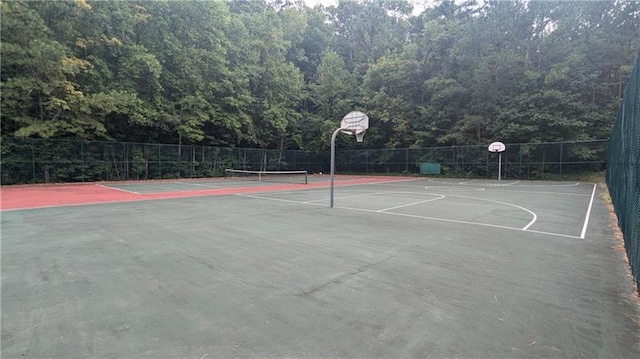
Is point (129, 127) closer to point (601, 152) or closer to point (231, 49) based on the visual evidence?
point (231, 49)

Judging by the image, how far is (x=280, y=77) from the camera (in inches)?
1291

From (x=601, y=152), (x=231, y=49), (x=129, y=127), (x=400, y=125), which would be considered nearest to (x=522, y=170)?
(x=601, y=152)

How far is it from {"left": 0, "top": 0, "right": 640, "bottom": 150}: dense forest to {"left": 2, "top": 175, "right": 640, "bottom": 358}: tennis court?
16.3 meters

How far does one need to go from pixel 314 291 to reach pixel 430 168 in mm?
28050

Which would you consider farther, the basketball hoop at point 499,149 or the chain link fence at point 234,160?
the basketball hoop at point 499,149

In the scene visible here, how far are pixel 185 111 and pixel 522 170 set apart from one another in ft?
83.7

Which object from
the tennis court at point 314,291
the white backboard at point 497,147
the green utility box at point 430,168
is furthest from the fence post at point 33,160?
the white backboard at point 497,147

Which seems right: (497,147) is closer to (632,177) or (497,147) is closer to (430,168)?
(430,168)

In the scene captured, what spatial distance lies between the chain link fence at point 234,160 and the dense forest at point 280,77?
1219 mm

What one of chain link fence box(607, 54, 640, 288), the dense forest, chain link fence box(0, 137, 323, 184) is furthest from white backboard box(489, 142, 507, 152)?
chain link fence box(607, 54, 640, 288)

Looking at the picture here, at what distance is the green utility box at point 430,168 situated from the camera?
29406mm

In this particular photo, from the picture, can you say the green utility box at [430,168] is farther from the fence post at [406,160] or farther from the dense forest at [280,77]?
the dense forest at [280,77]

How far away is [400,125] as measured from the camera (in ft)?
108

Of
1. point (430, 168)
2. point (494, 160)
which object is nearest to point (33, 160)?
point (430, 168)
